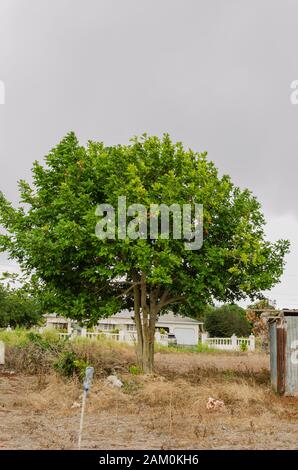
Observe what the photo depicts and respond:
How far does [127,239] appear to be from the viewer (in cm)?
1656

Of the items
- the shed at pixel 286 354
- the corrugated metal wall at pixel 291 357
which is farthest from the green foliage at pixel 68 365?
the corrugated metal wall at pixel 291 357

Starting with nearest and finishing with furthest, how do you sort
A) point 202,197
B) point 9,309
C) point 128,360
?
point 202,197 → point 128,360 → point 9,309

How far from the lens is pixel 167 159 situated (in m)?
19.2

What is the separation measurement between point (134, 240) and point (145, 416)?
21.3 feet

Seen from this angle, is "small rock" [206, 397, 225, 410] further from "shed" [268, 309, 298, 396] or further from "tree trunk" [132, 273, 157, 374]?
"tree trunk" [132, 273, 157, 374]

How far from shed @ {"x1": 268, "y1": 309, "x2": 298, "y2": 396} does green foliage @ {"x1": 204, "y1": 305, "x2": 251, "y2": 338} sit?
4341 centimetres

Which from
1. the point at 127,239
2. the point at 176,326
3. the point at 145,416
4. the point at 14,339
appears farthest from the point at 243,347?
the point at 145,416

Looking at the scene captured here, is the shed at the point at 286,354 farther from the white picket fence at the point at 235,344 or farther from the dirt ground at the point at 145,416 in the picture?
the white picket fence at the point at 235,344

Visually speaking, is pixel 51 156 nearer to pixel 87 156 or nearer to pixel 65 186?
pixel 87 156

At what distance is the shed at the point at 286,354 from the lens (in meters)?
16.0

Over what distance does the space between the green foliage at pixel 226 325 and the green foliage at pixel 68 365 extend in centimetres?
4213

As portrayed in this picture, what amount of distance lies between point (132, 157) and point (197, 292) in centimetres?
540

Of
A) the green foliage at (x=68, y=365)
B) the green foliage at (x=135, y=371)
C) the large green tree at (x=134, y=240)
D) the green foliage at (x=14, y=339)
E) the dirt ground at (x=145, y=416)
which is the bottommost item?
the dirt ground at (x=145, y=416)
